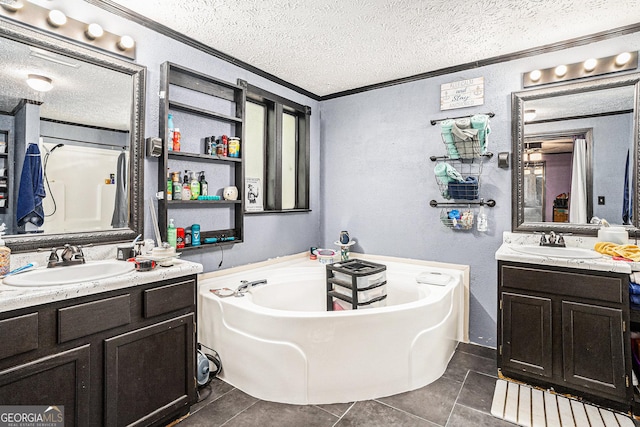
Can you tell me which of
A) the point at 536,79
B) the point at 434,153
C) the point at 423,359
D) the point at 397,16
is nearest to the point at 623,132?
the point at 536,79

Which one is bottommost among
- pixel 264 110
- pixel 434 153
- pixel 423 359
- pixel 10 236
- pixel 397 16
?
pixel 423 359

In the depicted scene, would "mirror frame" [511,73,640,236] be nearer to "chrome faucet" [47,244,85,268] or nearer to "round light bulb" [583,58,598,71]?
"round light bulb" [583,58,598,71]

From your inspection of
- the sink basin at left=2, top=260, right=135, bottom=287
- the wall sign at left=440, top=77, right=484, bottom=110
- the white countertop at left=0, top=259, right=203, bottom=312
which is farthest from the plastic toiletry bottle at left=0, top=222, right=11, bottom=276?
the wall sign at left=440, top=77, right=484, bottom=110

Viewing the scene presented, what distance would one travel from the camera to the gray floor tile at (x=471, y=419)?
182cm

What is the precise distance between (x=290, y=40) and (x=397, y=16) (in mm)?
788

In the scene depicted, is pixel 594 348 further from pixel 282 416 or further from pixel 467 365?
pixel 282 416

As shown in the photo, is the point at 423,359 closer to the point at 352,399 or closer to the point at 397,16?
the point at 352,399

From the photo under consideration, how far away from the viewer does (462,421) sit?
72.8 inches

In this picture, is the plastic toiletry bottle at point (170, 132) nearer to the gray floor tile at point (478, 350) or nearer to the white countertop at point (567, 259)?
the white countertop at point (567, 259)

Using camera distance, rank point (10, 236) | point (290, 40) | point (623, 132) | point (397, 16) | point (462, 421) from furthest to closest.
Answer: point (290, 40)
point (623, 132)
point (397, 16)
point (462, 421)
point (10, 236)

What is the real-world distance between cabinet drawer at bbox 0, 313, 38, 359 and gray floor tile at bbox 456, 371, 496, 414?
7.18 feet

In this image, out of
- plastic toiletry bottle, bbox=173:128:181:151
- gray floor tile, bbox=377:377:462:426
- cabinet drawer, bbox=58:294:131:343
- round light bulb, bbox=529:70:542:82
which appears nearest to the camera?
cabinet drawer, bbox=58:294:131:343

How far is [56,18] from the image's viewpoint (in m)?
1.80

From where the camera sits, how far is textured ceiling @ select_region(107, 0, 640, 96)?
2.05m
